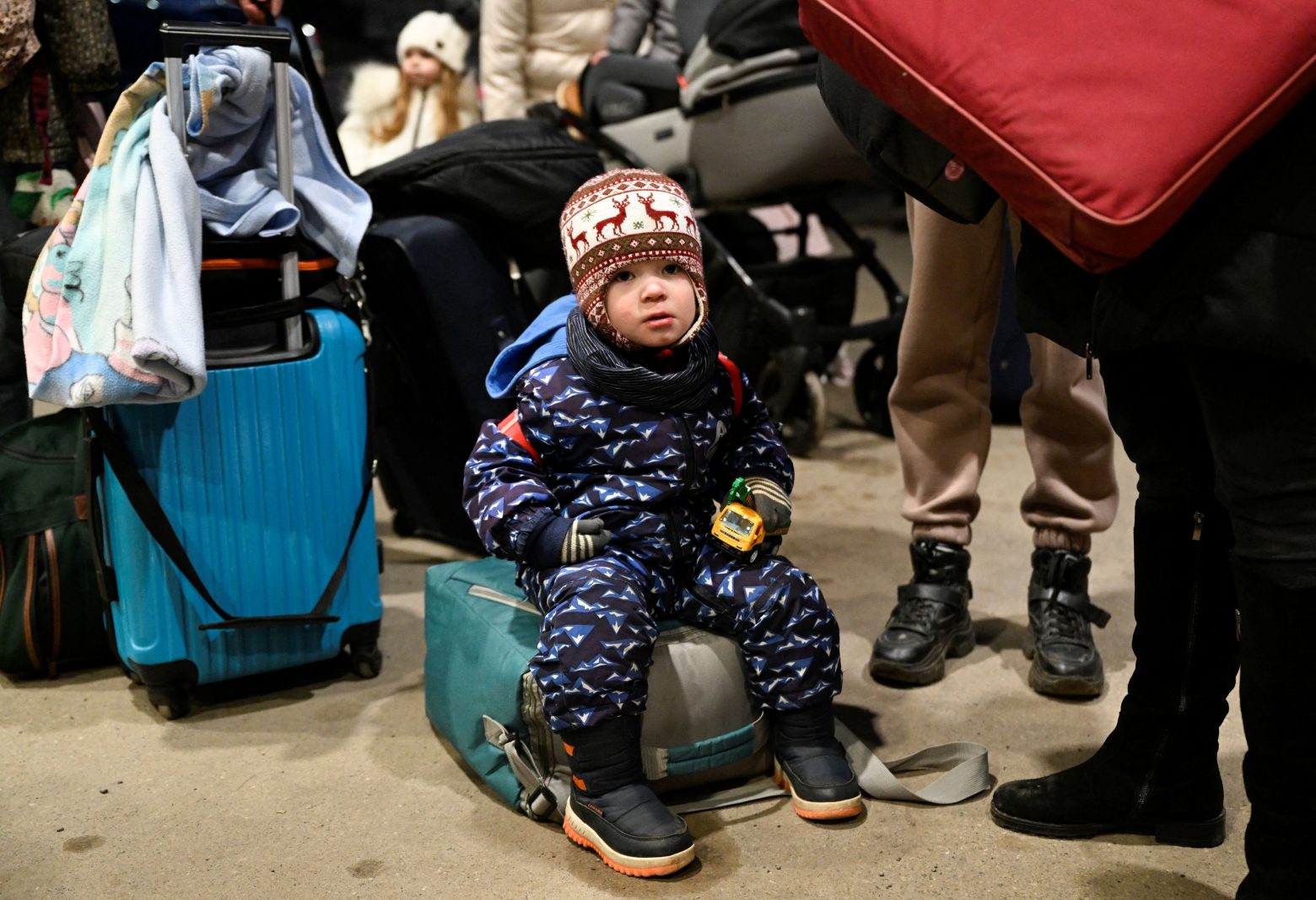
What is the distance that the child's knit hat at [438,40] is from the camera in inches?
145

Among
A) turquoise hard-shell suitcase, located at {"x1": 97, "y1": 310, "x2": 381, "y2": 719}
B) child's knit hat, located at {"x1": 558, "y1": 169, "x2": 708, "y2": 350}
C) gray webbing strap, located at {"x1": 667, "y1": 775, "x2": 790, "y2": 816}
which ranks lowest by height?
gray webbing strap, located at {"x1": 667, "y1": 775, "x2": 790, "y2": 816}

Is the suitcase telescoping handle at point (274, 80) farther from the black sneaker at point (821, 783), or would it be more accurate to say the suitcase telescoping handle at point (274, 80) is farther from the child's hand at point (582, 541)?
the black sneaker at point (821, 783)

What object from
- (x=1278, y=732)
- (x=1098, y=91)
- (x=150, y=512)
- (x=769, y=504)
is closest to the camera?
(x=1098, y=91)

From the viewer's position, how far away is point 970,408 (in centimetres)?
195

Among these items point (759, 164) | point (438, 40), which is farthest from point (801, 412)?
point (438, 40)

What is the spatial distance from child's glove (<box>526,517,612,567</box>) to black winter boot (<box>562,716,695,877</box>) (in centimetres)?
20

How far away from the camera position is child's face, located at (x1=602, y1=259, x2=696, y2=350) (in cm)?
155

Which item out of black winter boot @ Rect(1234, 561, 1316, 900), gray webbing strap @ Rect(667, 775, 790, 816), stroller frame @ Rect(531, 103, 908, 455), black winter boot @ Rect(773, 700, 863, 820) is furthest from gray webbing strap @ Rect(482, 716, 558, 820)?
stroller frame @ Rect(531, 103, 908, 455)

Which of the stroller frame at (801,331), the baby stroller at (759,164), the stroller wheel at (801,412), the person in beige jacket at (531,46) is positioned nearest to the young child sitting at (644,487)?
the baby stroller at (759,164)

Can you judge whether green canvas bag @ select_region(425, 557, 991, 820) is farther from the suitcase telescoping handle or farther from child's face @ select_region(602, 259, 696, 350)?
the suitcase telescoping handle

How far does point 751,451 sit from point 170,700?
89 cm

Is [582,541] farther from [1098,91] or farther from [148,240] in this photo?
[1098,91]

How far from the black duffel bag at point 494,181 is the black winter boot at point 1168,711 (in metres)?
1.35

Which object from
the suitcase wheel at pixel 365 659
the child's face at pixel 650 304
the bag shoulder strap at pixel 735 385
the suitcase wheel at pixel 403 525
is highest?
the child's face at pixel 650 304
